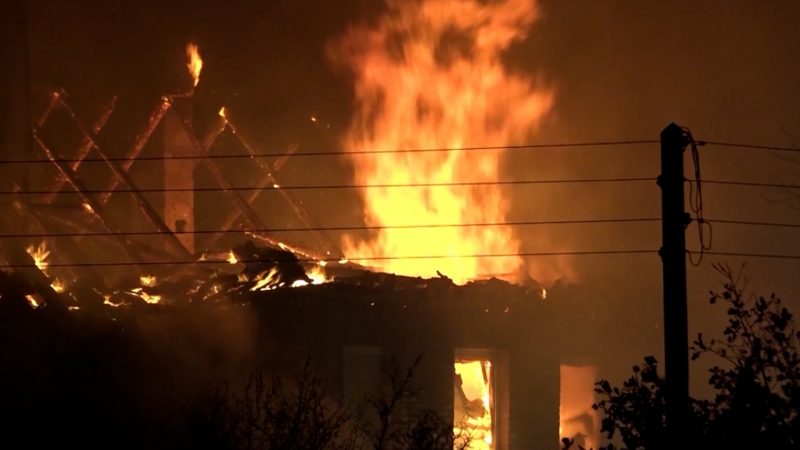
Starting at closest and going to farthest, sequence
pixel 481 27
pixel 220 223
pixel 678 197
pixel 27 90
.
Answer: pixel 678 197 → pixel 27 90 → pixel 481 27 → pixel 220 223

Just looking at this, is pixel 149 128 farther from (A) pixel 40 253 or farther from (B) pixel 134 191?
(A) pixel 40 253

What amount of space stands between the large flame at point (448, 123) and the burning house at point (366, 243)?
71mm

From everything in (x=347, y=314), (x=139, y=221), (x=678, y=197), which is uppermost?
(x=139, y=221)

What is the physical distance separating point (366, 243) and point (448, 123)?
523 cm

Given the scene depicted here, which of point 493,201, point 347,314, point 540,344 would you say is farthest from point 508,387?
point 493,201

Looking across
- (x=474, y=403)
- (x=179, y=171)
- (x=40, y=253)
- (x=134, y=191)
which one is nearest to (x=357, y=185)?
(x=179, y=171)

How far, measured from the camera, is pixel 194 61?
116 ft

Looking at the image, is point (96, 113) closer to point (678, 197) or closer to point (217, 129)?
point (217, 129)

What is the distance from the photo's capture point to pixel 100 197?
111 feet

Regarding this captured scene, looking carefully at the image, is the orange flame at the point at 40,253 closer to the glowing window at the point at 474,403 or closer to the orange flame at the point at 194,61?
the orange flame at the point at 194,61

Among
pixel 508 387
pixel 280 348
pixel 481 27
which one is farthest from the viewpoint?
pixel 481 27

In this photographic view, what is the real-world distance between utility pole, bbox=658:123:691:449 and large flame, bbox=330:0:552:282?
21.6 meters

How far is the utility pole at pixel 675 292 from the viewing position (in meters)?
10.3

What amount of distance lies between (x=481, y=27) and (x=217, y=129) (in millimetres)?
9971
